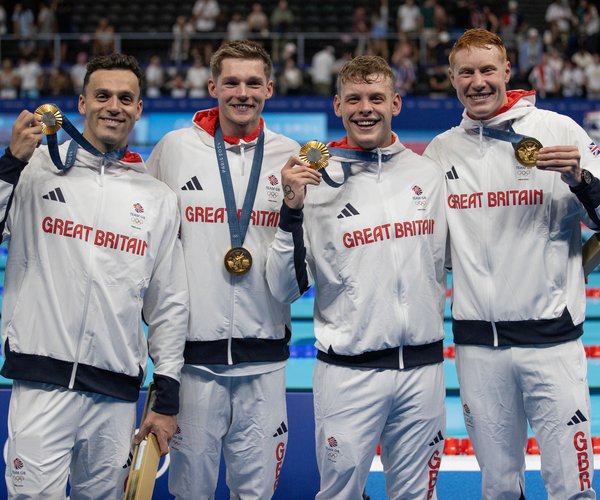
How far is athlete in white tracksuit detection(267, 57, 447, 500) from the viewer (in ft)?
10.8

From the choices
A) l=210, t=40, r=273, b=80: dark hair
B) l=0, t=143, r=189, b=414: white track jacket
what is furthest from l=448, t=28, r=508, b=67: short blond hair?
l=0, t=143, r=189, b=414: white track jacket

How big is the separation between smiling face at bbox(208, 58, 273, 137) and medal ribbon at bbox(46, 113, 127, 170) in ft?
1.68

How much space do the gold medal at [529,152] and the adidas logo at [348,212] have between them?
2.13 feet

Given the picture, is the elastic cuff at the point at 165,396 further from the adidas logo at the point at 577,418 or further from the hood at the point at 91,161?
the adidas logo at the point at 577,418

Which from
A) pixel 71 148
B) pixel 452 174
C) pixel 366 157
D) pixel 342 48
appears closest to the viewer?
pixel 71 148

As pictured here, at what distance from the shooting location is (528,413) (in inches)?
135

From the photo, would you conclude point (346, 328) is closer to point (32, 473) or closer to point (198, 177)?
point (198, 177)

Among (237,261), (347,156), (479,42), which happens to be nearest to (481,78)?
(479,42)

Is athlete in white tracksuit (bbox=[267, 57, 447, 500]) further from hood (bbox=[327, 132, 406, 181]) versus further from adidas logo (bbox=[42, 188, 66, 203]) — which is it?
adidas logo (bbox=[42, 188, 66, 203])

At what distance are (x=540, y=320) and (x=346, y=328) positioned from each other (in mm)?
765

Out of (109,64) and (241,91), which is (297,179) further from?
(109,64)

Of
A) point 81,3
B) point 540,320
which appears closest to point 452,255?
point 540,320

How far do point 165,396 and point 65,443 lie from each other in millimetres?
382

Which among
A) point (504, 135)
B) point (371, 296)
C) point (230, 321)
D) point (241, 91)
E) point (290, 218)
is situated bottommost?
point (230, 321)
